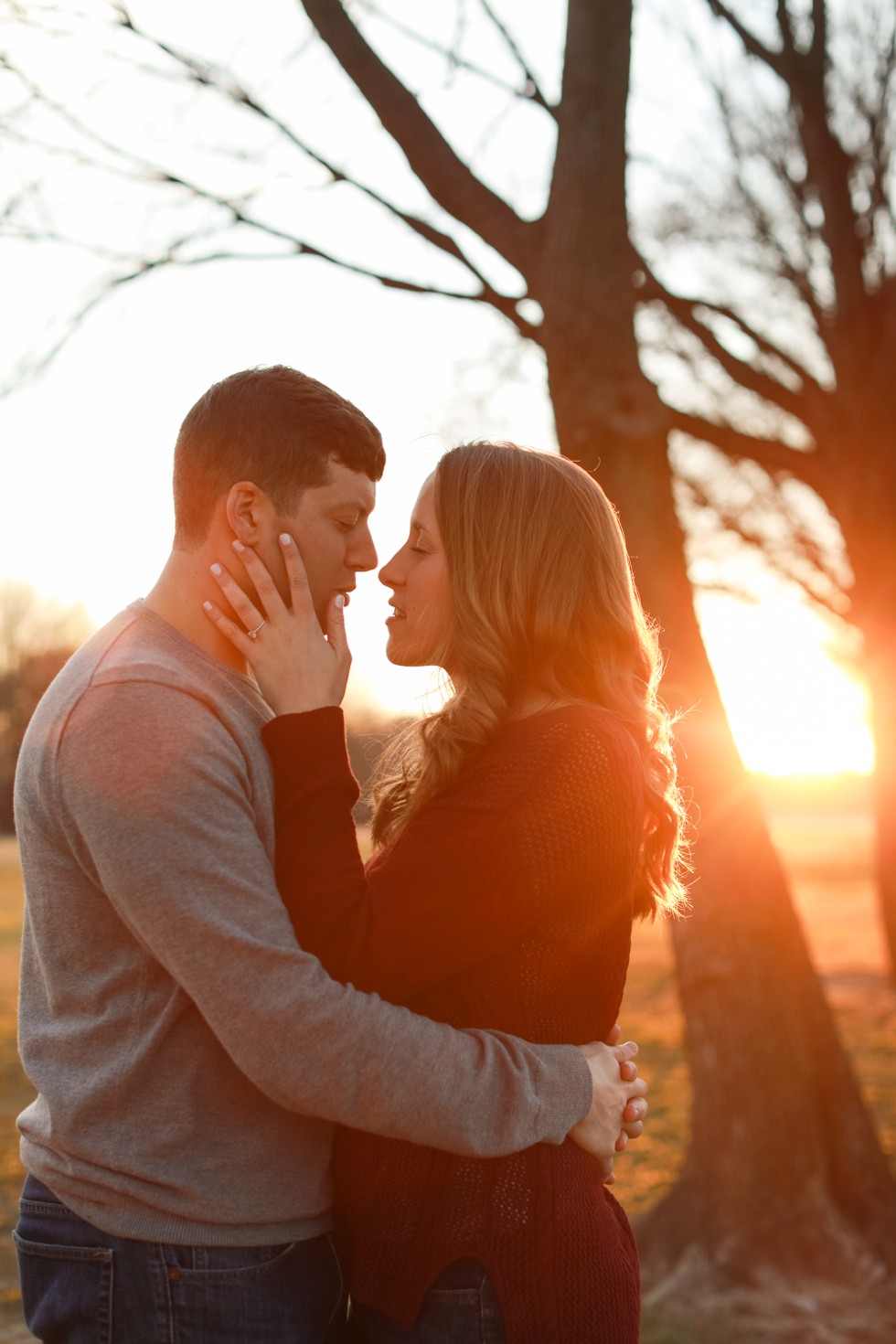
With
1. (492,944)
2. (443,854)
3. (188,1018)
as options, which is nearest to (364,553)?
(443,854)

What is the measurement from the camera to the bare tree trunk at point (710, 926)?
5.09 m

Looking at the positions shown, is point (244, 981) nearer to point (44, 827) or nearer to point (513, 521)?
point (44, 827)

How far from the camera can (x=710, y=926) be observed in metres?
5.25

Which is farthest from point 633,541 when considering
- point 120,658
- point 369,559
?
point 120,658

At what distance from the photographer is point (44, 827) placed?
218cm

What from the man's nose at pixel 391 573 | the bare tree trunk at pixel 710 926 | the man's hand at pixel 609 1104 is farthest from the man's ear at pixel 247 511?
the bare tree trunk at pixel 710 926

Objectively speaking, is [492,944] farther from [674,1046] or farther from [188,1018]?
[674,1046]

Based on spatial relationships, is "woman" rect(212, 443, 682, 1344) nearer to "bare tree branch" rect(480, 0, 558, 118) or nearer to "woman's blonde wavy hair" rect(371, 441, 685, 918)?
"woman's blonde wavy hair" rect(371, 441, 685, 918)

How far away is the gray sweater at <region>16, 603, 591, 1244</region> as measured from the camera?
196 centimetres

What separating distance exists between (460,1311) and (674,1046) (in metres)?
8.72

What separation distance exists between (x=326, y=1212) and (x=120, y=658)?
1086 millimetres

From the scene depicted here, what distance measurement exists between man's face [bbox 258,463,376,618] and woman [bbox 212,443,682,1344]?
6 centimetres

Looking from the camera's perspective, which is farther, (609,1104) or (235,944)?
(609,1104)

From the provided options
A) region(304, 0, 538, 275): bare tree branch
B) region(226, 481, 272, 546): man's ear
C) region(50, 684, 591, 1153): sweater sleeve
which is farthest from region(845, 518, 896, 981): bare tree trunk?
region(50, 684, 591, 1153): sweater sleeve
